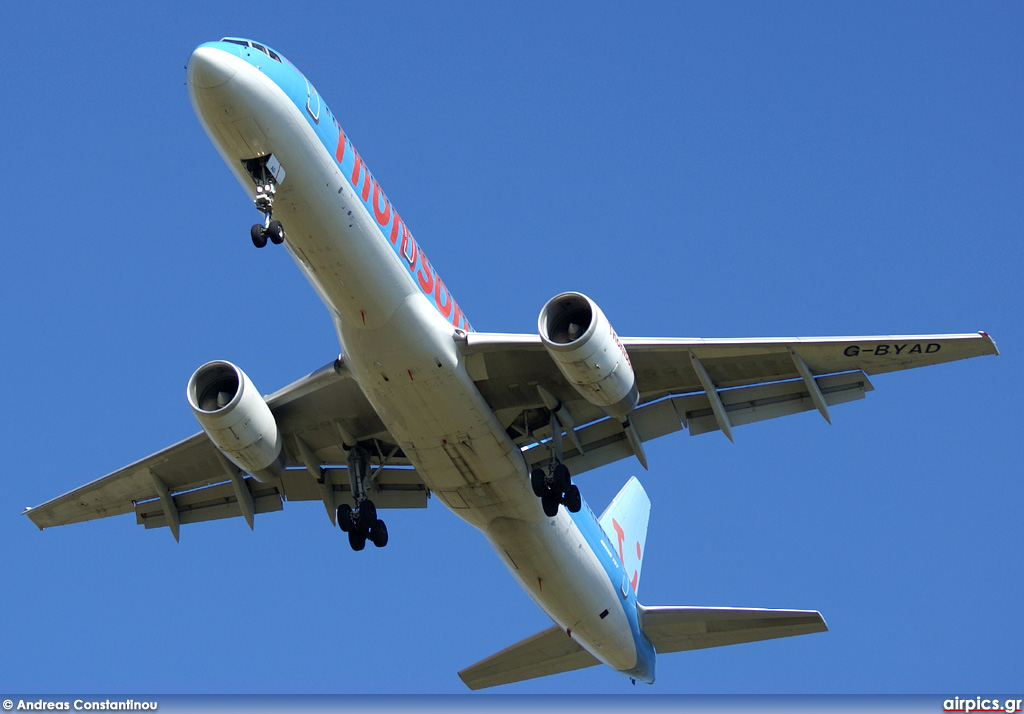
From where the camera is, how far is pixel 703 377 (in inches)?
827

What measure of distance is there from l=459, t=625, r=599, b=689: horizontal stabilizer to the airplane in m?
1.40

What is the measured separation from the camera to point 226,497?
25.8 m

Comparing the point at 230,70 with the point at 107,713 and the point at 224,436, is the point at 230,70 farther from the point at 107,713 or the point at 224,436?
the point at 107,713

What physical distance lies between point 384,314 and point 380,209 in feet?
5.58

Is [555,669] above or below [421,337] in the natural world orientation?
below

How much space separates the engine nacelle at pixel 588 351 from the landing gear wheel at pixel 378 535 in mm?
5795

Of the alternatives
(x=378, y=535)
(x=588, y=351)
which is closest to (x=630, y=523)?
(x=378, y=535)

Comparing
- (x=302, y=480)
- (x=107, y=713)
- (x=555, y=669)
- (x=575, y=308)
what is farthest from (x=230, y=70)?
(x=555, y=669)

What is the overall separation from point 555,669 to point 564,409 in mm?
8726

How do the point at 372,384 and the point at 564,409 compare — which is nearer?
the point at 372,384

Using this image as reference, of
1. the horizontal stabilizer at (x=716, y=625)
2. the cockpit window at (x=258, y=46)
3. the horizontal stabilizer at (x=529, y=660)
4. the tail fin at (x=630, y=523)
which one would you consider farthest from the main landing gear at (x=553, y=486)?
the cockpit window at (x=258, y=46)

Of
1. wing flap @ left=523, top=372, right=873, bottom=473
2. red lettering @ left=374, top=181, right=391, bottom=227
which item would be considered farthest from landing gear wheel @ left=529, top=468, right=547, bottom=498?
red lettering @ left=374, top=181, right=391, bottom=227

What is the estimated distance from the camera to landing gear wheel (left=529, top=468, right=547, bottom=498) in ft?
71.3

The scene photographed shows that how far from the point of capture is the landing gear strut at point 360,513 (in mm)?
23134
